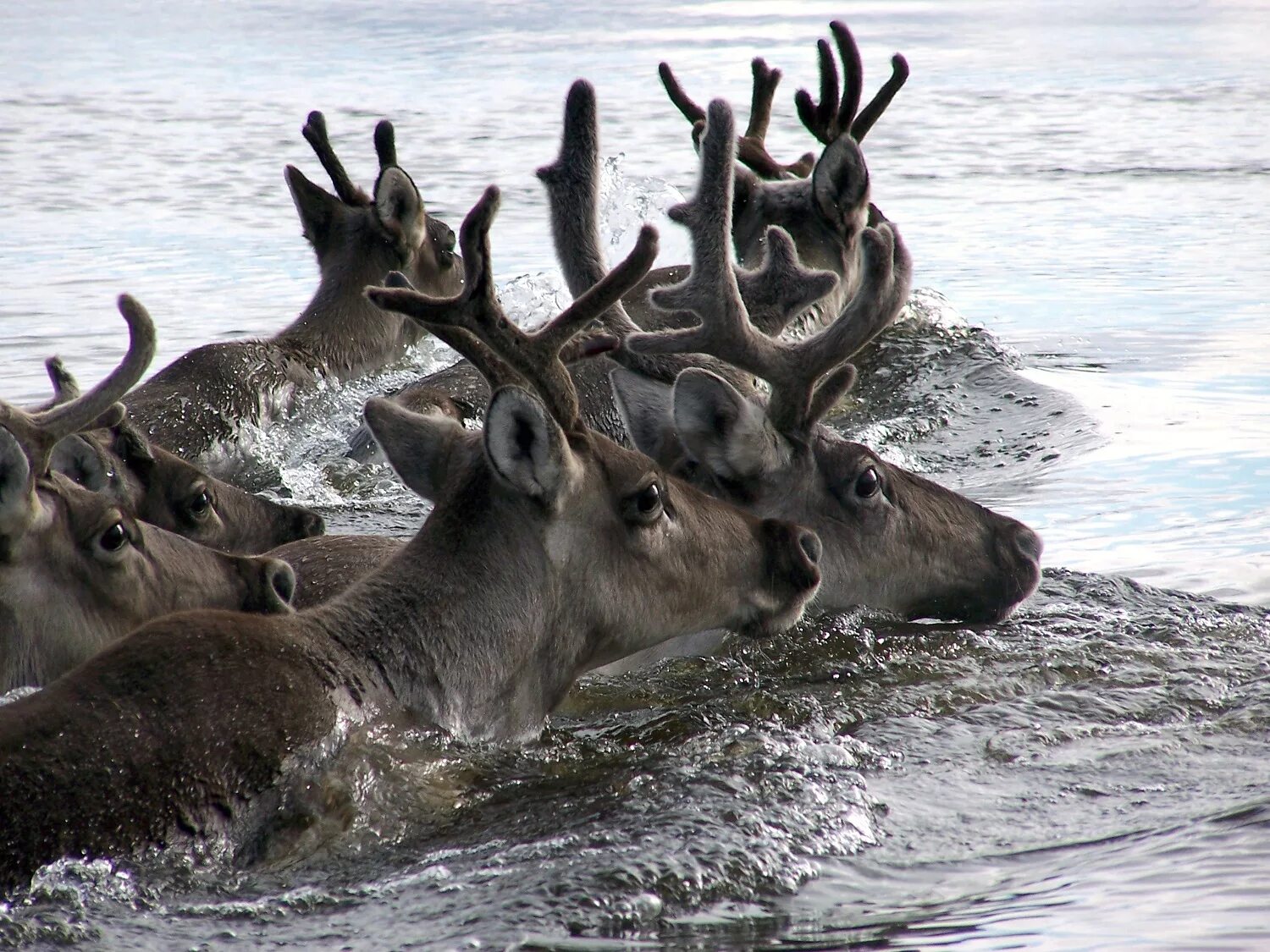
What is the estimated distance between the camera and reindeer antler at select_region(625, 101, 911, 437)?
5742 mm

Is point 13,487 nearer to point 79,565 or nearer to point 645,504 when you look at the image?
point 79,565

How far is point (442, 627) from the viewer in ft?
14.8

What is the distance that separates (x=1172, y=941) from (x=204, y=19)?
112 feet

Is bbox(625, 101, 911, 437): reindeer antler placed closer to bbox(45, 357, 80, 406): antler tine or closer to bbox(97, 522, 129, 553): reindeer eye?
bbox(97, 522, 129, 553): reindeer eye

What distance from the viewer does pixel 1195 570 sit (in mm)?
6699

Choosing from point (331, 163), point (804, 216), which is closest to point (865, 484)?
point (804, 216)

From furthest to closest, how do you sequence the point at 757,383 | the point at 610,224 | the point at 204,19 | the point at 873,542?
1. the point at 204,19
2. the point at 610,224
3. the point at 757,383
4. the point at 873,542

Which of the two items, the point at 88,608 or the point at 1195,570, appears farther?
the point at 1195,570

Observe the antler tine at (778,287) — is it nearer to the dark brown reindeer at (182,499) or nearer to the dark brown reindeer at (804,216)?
the dark brown reindeer at (804,216)

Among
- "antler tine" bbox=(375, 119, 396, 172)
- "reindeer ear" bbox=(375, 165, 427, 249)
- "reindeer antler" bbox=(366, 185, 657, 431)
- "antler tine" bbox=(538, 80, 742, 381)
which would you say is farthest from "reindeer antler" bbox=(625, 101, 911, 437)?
"antler tine" bbox=(375, 119, 396, 172)

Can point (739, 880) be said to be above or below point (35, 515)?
below

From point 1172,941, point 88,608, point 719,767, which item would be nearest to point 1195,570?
point 719,767

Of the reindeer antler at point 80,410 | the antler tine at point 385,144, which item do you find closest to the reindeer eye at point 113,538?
the reindeer antler at point 80,410

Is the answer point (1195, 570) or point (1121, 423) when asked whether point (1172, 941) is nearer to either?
point (1195, 570)
